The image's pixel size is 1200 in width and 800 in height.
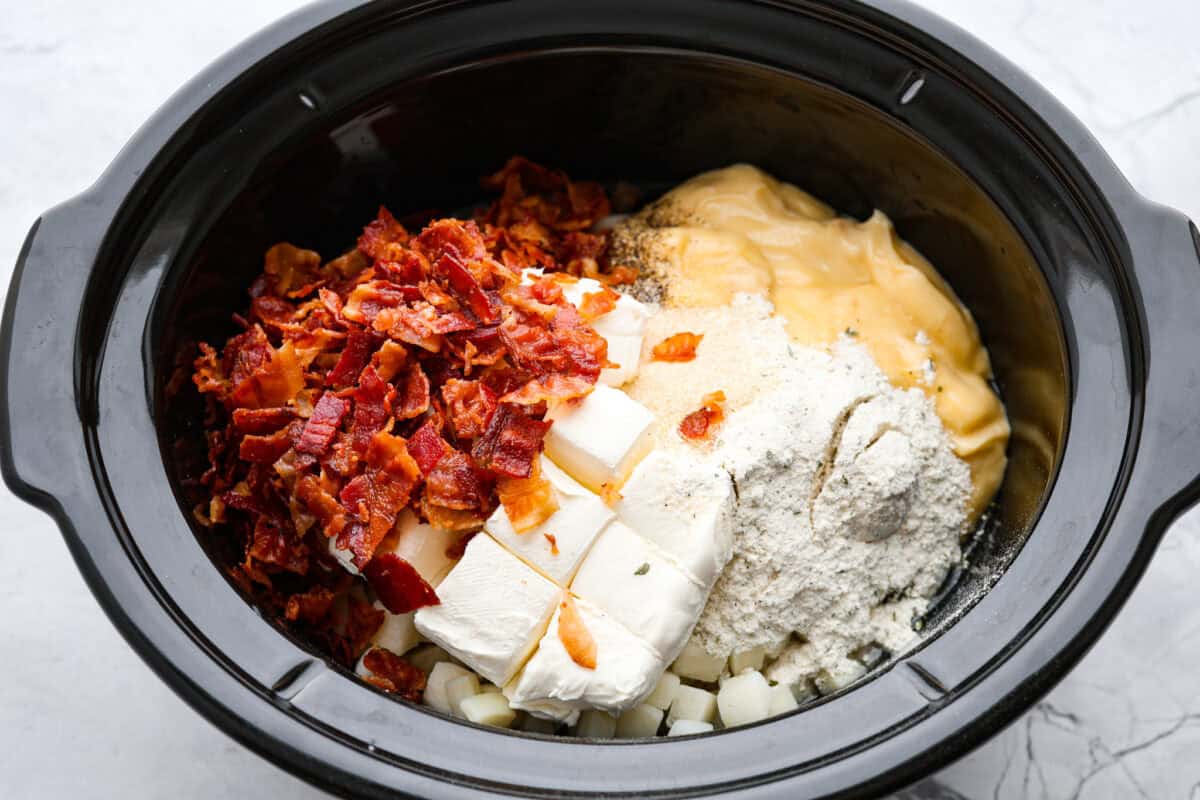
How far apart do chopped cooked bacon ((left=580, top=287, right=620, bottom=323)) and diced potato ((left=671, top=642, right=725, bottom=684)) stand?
0.57 meters

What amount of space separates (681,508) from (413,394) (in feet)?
1.53

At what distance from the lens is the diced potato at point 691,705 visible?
1.82 metres

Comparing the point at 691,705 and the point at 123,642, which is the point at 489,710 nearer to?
the point at 691,705

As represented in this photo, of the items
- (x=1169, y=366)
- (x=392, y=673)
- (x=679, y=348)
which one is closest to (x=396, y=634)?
(x=392, y=673)

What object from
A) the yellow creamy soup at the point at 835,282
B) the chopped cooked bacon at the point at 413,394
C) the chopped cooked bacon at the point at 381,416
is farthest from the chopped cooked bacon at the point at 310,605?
the yellow creamy soup at the point at 835,282

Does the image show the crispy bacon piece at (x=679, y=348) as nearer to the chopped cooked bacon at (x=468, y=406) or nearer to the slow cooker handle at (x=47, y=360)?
the chopped cooked bacon at (x=468, y=406)

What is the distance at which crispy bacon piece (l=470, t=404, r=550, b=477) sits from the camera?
67.6 inches

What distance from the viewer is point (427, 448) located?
1736 mm

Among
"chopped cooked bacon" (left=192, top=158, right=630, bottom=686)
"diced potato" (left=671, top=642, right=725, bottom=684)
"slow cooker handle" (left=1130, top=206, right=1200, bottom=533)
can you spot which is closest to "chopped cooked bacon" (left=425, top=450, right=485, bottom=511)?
"chopped cooked bacon" (left=192, top=158, right=630, bottom=686)

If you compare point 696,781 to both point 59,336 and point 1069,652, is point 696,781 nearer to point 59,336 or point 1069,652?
point 1069,652

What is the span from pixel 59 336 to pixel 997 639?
1.39 meters

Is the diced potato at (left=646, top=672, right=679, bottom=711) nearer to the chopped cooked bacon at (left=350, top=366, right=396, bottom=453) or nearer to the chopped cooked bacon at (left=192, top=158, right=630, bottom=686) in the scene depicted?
the chopped cooked bacon at (left=192, top=158, right=630, bottom=686)

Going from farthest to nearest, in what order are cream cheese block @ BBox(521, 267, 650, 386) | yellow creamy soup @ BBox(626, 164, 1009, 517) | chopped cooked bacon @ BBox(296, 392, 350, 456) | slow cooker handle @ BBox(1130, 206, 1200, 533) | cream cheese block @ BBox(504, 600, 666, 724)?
1. yellow creamy soup @ BBox(626, 164, 1009, 517)
2. cream cheese block @ BBox(521, 267, 650, 386)
3. chopped cooked bacon @ BBox(296, 392, 350, 456)
4. cream cheese block @ BBox(504, 600, 666, 724)
5. slow cooker handle @ BBox(1130, 206, 1200, 533)

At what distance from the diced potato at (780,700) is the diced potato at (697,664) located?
97 mm
